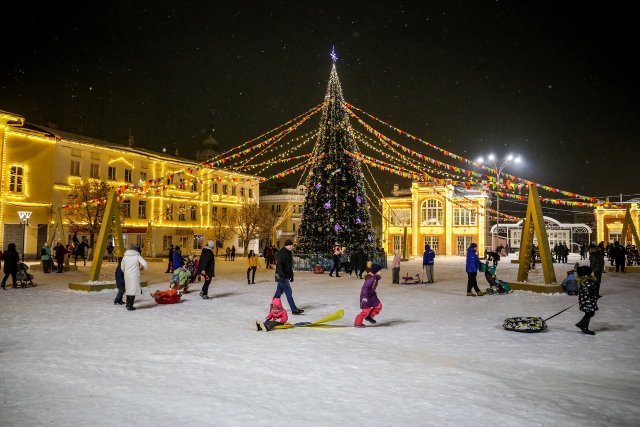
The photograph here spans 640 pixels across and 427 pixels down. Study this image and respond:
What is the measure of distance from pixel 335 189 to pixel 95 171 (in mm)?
25988

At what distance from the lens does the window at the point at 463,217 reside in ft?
171

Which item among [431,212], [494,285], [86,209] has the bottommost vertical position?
[494,285]

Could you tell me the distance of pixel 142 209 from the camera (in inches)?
1843

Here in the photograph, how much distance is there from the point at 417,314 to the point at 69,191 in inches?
1384

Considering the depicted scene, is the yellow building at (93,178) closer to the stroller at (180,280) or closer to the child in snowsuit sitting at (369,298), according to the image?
the stroller at (180,280)

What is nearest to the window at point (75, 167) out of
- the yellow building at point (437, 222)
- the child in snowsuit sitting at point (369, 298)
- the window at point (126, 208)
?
the window at point (126, 208)

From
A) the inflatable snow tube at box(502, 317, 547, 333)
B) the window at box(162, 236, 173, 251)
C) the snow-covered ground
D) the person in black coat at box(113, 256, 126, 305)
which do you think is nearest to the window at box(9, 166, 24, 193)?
the window at box(162, 236, 173, 251)

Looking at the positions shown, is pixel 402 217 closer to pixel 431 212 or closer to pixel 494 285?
pixel 431 212

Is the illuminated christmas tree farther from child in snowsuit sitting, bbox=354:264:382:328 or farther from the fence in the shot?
child in snowsuit sitting, bbox=354:264:382:328

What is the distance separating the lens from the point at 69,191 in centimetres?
3881

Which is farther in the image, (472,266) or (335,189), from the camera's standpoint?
(335,189)

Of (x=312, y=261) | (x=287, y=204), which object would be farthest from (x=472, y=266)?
(x=287, y=204)

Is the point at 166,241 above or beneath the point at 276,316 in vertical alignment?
above

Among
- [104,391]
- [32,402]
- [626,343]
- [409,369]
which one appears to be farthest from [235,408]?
[626,343]
